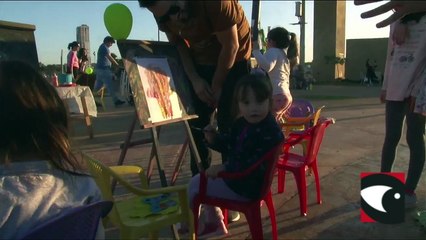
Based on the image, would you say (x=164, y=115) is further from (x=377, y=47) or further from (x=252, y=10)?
(x=377, y=47)

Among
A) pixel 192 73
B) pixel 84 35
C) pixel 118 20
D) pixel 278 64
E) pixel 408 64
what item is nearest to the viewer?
pixel 192 73

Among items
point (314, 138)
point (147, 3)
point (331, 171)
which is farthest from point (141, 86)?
point (331, 171)

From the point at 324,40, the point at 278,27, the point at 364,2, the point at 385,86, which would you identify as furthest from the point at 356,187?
the point at 324,40

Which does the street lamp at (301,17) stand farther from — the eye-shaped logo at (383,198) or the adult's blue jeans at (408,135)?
the eye-shaped logo at (383,198)

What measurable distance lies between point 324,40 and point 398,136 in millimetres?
24774

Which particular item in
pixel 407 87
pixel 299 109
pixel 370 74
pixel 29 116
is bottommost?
pixel 370 74

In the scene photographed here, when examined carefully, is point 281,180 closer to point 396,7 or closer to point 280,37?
point 280,37

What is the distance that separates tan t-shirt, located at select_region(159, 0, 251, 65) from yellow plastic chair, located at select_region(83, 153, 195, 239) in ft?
3.11

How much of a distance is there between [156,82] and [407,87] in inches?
74.1

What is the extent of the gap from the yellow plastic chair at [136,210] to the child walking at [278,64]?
7.81ft

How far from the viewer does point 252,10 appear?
235 inches

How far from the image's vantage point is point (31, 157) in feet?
5.65

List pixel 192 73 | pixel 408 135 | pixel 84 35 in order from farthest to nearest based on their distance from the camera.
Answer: pixel 84 35, pixel 408 135, pixel 192 73

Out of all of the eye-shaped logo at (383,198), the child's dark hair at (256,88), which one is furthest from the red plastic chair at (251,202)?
the eye-shaped logo at (383,198)
